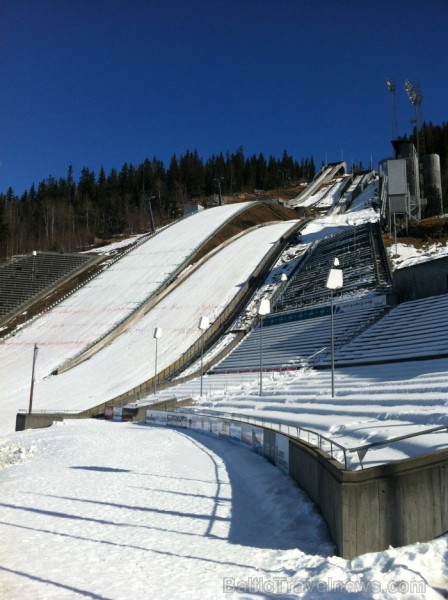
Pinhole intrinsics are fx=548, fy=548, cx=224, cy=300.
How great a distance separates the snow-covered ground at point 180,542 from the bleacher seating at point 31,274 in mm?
34666

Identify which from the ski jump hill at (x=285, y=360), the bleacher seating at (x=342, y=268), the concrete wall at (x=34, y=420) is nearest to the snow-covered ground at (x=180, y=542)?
the ski jump hill at (x=285, y=360)

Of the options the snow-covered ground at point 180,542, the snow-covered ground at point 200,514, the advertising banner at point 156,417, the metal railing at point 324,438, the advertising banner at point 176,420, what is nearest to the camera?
the snow-covered ground at point 180,542

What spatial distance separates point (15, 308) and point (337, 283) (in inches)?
1348

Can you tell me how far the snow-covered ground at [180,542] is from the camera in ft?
17.7

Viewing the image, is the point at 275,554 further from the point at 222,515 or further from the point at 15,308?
the point at 15,308

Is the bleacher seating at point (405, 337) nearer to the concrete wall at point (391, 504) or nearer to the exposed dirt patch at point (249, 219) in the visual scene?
the concrete wall at point (391, 504)

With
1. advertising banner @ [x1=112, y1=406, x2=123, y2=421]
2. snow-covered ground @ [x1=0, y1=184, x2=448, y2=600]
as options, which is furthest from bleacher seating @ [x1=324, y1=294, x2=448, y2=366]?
advertising banner @ [x1=112, y1=406, x2=123, y2=421]

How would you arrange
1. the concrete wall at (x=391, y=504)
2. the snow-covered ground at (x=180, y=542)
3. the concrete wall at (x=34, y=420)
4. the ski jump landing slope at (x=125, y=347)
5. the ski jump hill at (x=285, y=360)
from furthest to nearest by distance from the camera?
the ski jump landing slope at (x=125, y=347) → the concrete wall at (x=34, y=420) → the ski jump hill at (x=285, y=360) → the concrete wall at (x=391, y=504) → the snow-covered ground at (x=180, y=542)

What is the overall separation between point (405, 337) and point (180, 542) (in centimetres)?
1669

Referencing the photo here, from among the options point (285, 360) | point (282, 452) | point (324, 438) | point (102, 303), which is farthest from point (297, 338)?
point (324, 438)

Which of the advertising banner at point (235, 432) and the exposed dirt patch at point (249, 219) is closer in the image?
the advertising banner at point (235, 432)

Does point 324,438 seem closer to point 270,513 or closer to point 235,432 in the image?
point 270,513

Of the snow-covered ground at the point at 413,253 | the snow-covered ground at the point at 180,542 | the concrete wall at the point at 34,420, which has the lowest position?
the snow-covered ground at the point at 180,542

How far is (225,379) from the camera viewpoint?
2738cm
